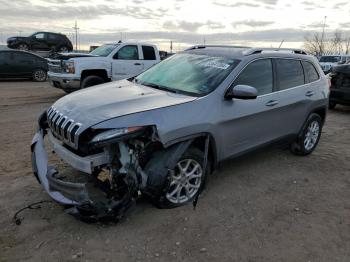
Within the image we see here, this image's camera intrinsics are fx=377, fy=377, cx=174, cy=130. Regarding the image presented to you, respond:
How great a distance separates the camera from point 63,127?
12.3 feet

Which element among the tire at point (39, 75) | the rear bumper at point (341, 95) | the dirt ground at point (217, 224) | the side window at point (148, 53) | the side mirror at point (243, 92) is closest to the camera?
the dirt ground at point (217, 224)

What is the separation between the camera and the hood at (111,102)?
144 inches

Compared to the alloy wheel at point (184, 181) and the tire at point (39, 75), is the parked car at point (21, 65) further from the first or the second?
the alloy wheel at point (184, 181)

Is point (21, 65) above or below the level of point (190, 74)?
below

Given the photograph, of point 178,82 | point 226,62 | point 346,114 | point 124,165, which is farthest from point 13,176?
point 346,114

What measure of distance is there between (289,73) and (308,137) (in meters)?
1.27

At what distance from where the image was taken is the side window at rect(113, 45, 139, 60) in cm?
1224

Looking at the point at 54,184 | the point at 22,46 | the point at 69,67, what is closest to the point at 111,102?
the point at 54,184

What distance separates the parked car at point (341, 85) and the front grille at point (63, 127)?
8.34 metres

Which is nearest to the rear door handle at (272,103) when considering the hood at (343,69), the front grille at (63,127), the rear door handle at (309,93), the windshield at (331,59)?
the rear door handle at (309,93)

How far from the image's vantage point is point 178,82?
4688mm

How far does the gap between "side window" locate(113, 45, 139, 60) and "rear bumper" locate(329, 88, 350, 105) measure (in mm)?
6251

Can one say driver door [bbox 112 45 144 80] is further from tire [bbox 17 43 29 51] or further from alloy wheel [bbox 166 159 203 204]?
tire [bbox 17 43 29 51]

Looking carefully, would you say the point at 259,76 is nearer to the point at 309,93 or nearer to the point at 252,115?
the point at 252,115
